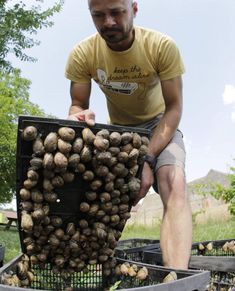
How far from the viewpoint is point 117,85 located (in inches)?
114

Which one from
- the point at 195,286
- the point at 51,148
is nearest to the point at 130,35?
the point at 51,148

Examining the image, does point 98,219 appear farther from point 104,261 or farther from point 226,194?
point 226,194

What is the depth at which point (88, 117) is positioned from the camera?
2305 mm

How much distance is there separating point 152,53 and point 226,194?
6.62 m

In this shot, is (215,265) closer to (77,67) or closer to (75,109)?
(75,109)

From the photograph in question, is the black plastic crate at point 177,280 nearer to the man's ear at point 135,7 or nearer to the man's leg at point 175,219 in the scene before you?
the man's leg at point 175,219

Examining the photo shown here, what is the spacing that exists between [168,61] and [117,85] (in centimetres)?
32

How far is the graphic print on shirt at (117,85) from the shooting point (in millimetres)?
2867

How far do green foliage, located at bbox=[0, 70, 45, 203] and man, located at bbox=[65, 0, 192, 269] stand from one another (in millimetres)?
14503

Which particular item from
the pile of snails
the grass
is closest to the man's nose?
the pile of snails

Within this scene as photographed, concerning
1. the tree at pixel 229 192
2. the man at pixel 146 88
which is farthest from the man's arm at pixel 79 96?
the tree at pixel 229 192

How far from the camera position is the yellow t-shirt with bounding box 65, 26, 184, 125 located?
109 inches

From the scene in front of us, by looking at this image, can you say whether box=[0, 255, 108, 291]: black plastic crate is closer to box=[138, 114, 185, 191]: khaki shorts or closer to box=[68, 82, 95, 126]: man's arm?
box=[138, 114, 185, 191]: khaki shorts

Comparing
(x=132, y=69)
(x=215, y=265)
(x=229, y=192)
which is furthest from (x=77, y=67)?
(x=229, y=192)
